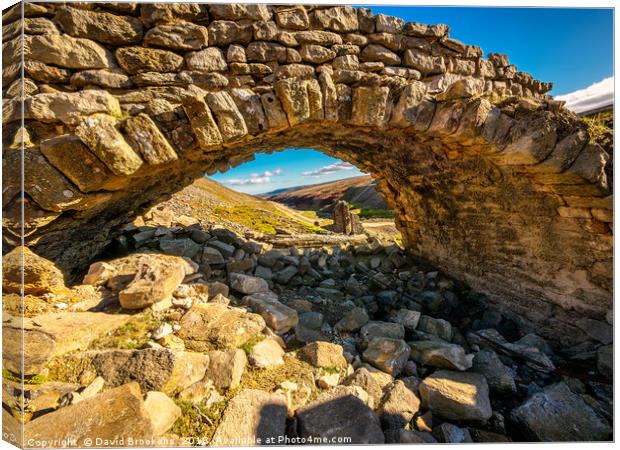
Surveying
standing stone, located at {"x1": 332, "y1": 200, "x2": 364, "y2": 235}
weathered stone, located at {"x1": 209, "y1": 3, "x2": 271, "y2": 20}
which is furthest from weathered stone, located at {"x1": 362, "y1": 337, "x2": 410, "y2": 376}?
standing stone, located at {"x1": 332, "y1": 200, "x2": 364, "y2": 235}

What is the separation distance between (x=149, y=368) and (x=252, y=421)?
0.83 meters

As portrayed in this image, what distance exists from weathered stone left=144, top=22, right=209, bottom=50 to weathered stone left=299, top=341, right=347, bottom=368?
310cm

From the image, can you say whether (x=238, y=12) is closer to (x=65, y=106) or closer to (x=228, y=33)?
(x=228, y=33)

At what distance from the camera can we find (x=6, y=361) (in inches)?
77.7

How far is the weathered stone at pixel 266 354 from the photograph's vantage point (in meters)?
2.41

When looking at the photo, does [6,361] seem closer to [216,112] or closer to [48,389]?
[48,389]

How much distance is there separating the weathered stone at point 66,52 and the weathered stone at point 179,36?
1.43 feet

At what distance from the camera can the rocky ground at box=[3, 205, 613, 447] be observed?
1895 millimetres

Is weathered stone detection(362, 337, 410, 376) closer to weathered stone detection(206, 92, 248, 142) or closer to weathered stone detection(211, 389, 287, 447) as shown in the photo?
weathered stone detection(211, 389, 287, 447)

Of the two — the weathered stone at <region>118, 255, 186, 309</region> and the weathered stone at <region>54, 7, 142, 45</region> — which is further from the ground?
the weathered stone at <region>54, 7, 142, 45</region>

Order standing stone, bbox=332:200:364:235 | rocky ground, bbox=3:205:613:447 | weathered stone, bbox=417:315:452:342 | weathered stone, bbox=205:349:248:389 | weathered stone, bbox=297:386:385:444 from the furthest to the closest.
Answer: standing stone, bbox=332:200:364:235 < weathered stone, bbox=417:315:452:342 < weathered stone, bbox=205:349:248:389 < weathered stone, bbox=297:386:385:444 < rocky ground, bbox=3:205:613:447

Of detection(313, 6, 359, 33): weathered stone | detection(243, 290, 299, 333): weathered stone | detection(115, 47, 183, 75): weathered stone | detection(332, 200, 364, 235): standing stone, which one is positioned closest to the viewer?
detection(115, 47, 183, 75): weathered stone

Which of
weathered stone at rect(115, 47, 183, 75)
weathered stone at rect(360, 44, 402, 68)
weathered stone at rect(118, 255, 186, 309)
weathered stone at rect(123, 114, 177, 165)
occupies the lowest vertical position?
weathered stone at rect(118, 255, 186, 309)

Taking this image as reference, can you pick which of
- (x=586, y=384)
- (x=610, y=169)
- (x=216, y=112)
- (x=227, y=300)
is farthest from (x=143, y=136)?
(x=586, y=384)
